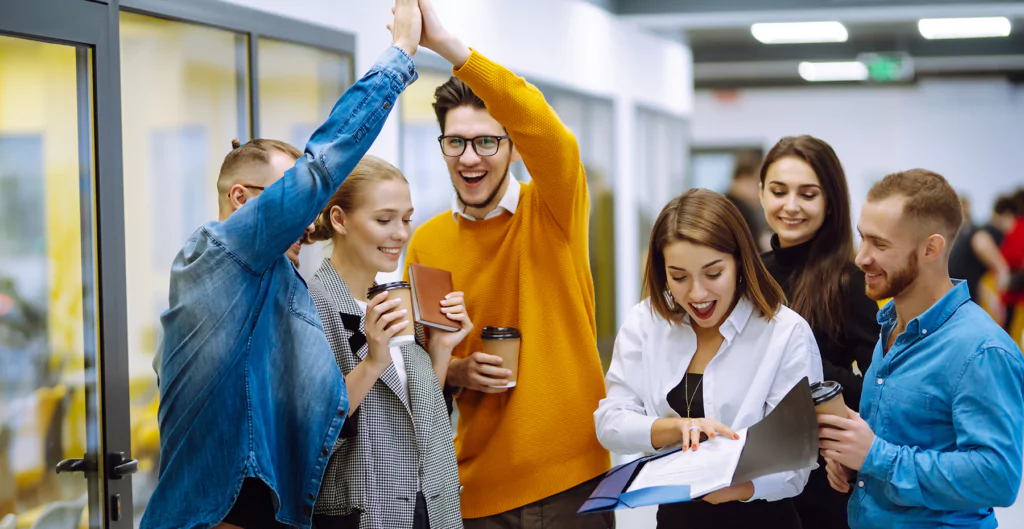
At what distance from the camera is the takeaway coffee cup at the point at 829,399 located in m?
1.72

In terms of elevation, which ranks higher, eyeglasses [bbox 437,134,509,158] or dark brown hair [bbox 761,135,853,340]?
eyeglasses [bbox 437,134,509,158]

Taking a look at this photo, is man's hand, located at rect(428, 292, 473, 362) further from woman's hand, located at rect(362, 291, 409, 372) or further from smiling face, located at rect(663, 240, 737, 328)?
smiling face, located at rect(663, 240, 737, 328)

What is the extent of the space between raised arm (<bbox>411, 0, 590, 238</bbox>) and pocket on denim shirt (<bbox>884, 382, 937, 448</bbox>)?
0.79m

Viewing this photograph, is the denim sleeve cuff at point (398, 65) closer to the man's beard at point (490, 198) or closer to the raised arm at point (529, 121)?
the raised arm at point (529, 121)

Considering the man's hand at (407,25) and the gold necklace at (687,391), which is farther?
the gold necklace at (687,391)

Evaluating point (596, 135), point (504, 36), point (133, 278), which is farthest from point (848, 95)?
point (133, 278)

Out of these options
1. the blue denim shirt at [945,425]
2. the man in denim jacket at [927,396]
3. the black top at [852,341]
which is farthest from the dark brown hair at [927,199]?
the black top at [852,341]

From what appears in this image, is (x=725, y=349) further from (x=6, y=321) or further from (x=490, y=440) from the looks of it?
(x=6, y=321)

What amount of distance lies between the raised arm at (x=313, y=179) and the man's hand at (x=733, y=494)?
0.91m

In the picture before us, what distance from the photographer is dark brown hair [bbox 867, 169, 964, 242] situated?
1.81m

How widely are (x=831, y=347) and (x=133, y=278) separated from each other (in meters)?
1.85

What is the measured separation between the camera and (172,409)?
5.14ft

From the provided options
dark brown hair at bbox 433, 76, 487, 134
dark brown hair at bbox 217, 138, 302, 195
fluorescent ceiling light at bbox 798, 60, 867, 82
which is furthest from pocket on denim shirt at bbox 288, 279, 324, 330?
fluorescent ceiling light at bbox 798, 60, 867, 82

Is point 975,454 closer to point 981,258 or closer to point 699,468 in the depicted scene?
point 699,468
